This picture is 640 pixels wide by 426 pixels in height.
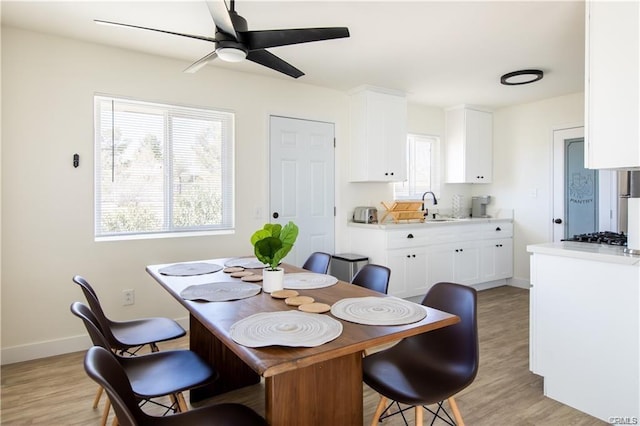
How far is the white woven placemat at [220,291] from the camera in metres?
1.83

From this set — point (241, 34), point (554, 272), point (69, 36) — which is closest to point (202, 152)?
point (69, 36)

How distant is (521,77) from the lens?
13.0ft

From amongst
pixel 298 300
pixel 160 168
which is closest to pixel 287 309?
pixel 298 300

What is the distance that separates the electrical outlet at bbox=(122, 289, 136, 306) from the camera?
10.9 feet

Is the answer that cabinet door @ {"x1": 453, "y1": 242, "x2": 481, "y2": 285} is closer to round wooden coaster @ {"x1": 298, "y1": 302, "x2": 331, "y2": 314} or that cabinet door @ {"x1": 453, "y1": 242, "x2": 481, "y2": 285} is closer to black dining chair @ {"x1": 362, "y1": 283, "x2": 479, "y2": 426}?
black dining chair @ {"x1": 362, "y1": 283, "x2": 479, "y2": 426}


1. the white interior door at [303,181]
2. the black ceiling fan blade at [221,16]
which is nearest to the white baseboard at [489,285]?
the white interior door at [303,181]

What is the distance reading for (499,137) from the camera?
555cm

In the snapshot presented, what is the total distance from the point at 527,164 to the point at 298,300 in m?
4.67

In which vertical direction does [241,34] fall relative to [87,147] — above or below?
above

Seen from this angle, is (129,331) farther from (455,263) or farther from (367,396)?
(455,263)

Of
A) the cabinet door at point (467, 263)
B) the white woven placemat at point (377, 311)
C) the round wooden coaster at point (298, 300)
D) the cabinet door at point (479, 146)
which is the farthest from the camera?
the cabinet door at point (479, 146)

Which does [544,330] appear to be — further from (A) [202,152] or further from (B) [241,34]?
(A) [202,152]

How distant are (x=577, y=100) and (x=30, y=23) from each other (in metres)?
5.61

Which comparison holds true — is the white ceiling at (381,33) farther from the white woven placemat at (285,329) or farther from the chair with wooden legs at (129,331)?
the white woven placemat at (285,329)
